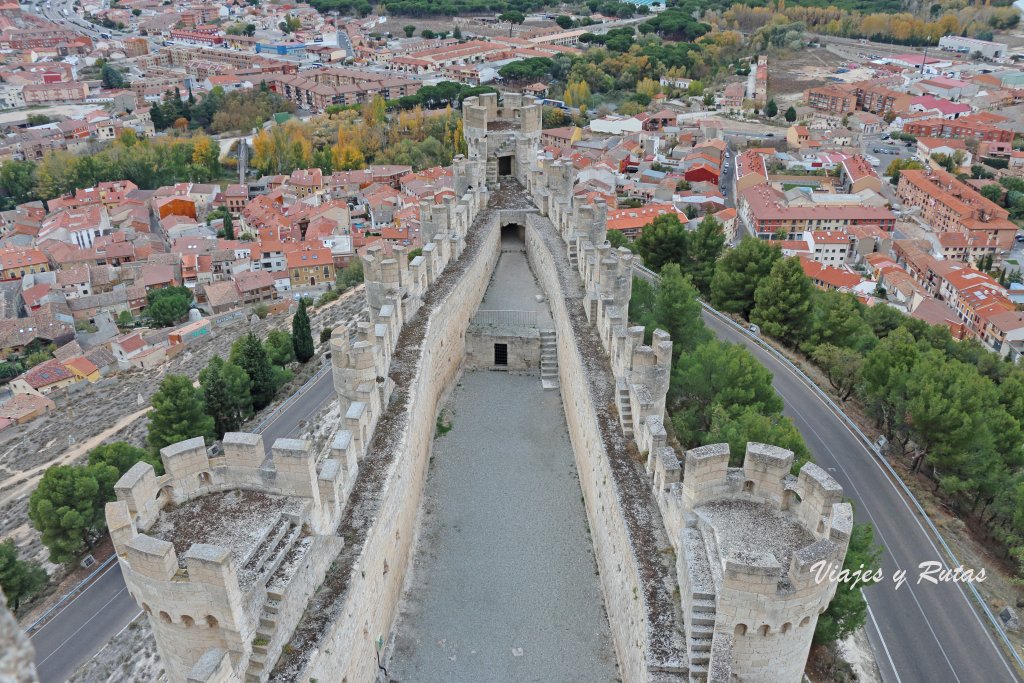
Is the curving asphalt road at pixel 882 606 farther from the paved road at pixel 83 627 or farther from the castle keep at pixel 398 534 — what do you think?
the castle keep at pixel 398 534

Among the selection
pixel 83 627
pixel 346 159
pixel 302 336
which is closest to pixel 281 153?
pixel 346 159

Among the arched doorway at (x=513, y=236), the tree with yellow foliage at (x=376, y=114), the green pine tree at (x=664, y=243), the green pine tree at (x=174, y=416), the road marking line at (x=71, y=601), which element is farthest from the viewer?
the tree with yellow foliage at (x=376, y=114)

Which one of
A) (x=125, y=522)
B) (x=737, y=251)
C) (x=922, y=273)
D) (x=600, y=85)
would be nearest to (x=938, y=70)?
(x=600, y=85)

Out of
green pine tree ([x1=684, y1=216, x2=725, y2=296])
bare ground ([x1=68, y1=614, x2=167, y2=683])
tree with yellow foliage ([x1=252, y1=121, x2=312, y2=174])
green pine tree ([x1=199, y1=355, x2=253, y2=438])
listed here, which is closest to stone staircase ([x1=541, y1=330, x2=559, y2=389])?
bare ground ([x1=68, y1=614, x2=167, y2=683])

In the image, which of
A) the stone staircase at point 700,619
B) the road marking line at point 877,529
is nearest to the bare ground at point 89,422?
the road marking line at point 877,529

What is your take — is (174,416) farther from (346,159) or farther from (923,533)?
(346,159)

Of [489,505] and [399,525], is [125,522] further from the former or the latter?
[489,505]
